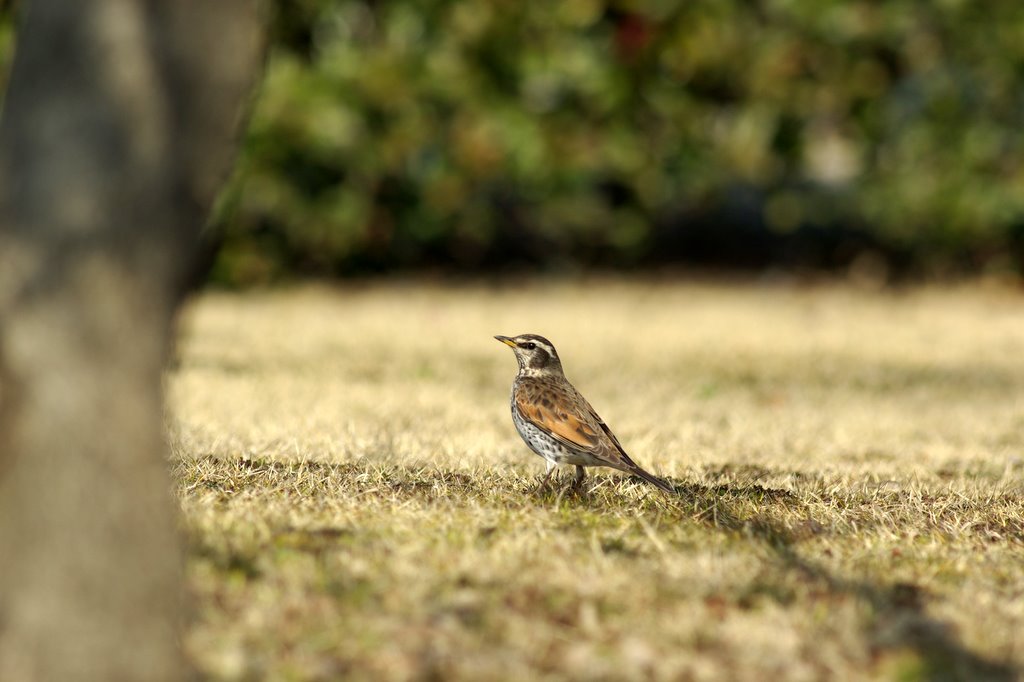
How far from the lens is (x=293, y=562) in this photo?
4637 mm

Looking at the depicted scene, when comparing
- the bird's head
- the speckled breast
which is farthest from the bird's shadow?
the bird's head

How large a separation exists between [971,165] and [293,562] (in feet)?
46.0

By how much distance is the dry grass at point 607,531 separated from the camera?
4.23 m

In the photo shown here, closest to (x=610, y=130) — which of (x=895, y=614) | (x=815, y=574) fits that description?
(x=815, y=574)

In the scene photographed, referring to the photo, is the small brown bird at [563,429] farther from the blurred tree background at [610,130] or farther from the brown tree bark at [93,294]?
the blurred tree background at [610,130]

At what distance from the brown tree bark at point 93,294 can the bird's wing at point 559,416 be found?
2.39 meters

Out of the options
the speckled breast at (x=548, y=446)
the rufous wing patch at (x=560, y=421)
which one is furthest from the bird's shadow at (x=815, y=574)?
the rufous wing patch at (x=560, y=421)

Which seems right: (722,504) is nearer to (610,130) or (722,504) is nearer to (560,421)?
(560,421)

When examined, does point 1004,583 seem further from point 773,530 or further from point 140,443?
point 140,443

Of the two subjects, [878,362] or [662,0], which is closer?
[878,362]

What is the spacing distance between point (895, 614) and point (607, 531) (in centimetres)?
112

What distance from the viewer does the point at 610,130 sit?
1627 centimetres

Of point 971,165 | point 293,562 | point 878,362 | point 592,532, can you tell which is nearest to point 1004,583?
point 592,532

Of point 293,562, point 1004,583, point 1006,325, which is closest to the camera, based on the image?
point 293,562
